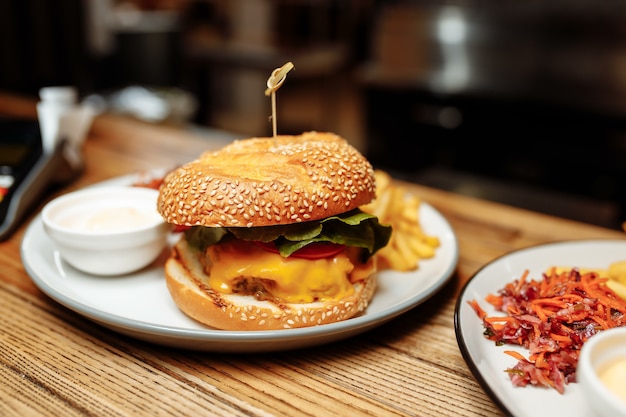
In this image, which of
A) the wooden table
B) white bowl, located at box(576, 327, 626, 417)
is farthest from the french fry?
white bowl, located at box(576, 327, 626, 417)

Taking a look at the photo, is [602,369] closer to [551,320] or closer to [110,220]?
[551,320]

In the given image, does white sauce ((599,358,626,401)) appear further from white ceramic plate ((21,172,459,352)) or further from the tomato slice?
the tomato slice

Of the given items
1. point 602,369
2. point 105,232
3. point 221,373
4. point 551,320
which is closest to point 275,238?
point 221,373

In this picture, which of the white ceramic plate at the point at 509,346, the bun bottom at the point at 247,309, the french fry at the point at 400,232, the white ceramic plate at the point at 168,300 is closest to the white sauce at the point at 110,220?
the white ceramic plate at the point at 168,300

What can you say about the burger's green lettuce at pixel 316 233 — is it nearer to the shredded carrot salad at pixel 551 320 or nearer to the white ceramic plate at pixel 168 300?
the white ceramic plate at pixel 168 300

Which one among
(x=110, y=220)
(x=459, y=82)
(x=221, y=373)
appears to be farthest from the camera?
(x=459, y=82)

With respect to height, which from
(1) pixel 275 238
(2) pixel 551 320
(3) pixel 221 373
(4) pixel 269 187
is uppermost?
(4) pixel 269 187
